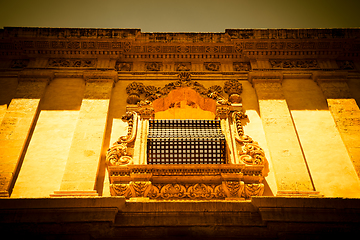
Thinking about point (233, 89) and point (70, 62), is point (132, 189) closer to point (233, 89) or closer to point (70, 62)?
point (233, 89)

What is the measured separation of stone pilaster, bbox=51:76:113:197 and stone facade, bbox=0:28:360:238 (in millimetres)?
27

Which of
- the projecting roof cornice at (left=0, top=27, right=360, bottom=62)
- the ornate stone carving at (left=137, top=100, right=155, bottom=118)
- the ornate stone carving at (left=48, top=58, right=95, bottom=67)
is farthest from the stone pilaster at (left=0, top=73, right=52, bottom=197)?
the ornate stone carving at (left=137, top=100, right=155, bottom=118)

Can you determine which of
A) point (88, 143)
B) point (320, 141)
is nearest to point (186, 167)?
point (88, 143)

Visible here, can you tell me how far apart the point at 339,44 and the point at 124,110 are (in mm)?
6423

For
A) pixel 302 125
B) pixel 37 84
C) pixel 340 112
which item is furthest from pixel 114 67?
pixel 340 112

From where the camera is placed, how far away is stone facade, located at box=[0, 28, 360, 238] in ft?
20.7

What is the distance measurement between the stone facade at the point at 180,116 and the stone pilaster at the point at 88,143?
0.03 m

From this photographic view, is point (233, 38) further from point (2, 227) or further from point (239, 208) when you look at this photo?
point (2, 227)

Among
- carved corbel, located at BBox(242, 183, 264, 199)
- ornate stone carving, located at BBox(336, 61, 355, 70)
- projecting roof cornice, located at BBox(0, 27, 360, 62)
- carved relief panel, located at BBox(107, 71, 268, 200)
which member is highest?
projecting roof cornice, located at BBox(0, 27, 360, 62)

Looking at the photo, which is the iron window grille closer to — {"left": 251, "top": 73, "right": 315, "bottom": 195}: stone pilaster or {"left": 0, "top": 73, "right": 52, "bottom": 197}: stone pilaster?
{"left": 251, "top": 73, "right": 315, "bottom": 195}: stone pilaster

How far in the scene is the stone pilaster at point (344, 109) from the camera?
7973mm

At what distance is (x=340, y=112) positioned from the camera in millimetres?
8781

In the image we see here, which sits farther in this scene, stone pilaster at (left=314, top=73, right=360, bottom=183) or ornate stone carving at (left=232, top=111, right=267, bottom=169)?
stone pilaster at (left=314, top=73, right=360, bottom=183)

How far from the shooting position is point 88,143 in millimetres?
7914
